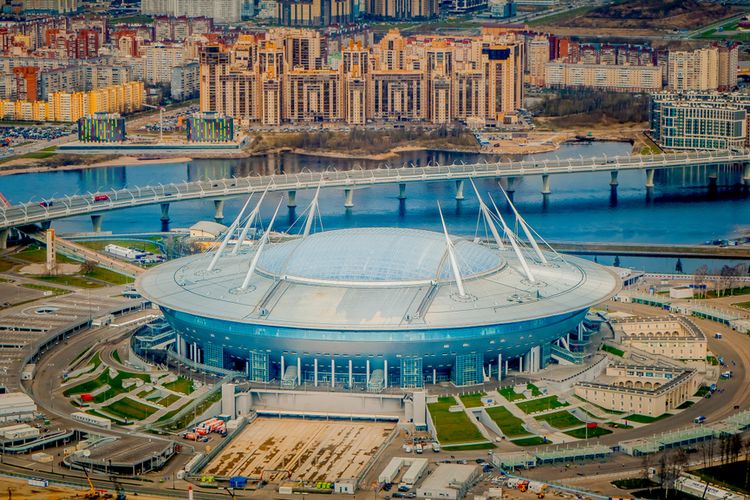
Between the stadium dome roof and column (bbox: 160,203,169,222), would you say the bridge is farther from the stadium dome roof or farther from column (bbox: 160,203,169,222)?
the stadium dome roof

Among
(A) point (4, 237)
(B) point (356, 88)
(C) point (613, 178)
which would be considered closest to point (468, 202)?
(C) point (613, 178)

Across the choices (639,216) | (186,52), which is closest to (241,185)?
(639,216)

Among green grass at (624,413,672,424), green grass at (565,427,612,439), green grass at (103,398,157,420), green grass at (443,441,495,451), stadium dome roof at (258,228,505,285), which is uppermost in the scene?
stadium dome roof at (258,228,505,285)

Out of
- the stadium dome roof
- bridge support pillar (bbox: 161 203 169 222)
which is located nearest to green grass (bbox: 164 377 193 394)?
the stadium dome roof

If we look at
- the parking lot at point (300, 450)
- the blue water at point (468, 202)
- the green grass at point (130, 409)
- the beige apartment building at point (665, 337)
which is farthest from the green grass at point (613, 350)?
the blue water at point (468, 202)

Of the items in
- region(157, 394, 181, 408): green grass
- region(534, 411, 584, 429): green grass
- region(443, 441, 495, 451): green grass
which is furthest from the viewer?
region(157, 394, 181, 408): green grass

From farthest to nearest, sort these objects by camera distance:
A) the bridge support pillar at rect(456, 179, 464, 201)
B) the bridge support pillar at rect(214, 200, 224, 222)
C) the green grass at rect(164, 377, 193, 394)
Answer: the bridge support pillar at rect(456, 179, 464, 201)
the bridge support pillar at rect(214, 200, 224, 222)
the green grass at rect(164, 377, 193, 394)
